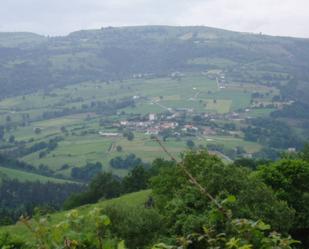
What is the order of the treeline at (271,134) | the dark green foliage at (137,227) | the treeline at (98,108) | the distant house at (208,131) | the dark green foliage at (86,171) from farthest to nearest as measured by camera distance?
the treeline at (98,108), the distant house at (208,131), the treeline at (271,134), the dark green foliage at (86,171), the dark green foliage at (137,227)

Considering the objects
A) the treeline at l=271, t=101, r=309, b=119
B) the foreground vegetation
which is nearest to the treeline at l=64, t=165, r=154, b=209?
the foreground vegetation

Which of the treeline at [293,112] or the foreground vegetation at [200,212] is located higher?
the foreground vegetation at [200,212]

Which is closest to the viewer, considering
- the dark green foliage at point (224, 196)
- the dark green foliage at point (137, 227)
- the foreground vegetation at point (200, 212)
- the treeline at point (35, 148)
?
the foreground vegetation at point (200, 212)

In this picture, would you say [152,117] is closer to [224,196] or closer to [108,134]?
[108,134]

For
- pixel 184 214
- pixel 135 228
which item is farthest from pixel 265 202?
pixel 135 228

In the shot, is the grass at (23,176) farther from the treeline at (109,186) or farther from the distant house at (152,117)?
the distant house at (152,117)

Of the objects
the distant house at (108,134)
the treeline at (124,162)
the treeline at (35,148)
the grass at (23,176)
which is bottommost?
the treeline at (35,148)

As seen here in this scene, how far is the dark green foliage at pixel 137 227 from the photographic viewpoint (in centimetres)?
2111

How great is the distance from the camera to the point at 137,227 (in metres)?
21.2

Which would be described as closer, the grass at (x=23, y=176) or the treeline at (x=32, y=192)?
the treeline at (x=32, y=192)

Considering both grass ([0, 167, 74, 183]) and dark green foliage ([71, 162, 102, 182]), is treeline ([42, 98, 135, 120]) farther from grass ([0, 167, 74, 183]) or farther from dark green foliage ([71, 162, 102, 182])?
grass ([0, 167, 74, 183])

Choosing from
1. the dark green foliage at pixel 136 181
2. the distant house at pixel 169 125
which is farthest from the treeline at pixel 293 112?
the dark green foliage at pixel 136 181

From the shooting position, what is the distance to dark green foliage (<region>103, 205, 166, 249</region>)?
69.3 feet

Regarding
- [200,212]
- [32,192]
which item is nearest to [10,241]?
[200,212]
